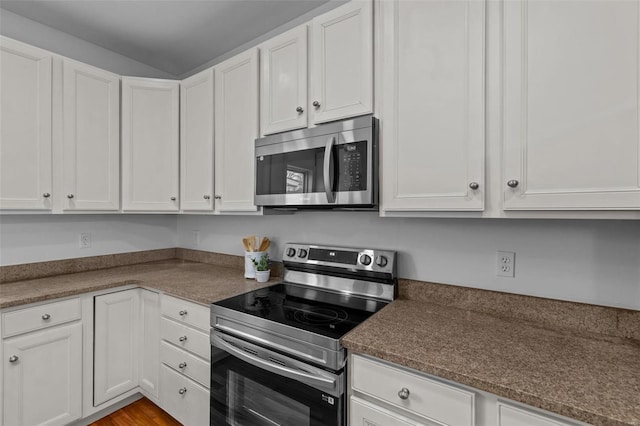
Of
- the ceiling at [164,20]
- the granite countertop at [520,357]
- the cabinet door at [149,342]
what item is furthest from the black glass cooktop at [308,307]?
the ceiling at [164,20]

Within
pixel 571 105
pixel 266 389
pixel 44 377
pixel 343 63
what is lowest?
pixel 44 377

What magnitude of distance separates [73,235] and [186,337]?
1299mm

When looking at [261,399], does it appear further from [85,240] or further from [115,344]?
[85,240]

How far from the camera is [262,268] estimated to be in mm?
2064

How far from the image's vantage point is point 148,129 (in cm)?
234

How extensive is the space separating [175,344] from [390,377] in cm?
136

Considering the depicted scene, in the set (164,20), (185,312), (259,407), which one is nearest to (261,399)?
(259,407)

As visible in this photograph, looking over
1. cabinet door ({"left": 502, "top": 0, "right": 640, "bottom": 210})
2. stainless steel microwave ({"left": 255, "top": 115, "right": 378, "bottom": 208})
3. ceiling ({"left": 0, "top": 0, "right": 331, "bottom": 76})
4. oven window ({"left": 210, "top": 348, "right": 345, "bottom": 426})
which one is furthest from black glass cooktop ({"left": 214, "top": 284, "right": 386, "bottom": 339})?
ceiling ({"left": 0, "top": 0, "right": 331, "bottom": 76})

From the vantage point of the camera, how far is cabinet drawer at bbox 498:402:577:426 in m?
0.83

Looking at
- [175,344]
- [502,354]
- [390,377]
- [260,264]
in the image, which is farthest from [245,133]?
[502,354]

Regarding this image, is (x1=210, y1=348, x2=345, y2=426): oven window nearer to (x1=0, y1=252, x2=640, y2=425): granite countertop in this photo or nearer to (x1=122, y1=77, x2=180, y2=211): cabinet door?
(x1=0, y1=252, x2=640, y2=425): granite countertop

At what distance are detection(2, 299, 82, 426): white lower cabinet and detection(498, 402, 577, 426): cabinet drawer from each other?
2.14 m

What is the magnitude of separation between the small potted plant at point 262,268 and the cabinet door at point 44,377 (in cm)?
105

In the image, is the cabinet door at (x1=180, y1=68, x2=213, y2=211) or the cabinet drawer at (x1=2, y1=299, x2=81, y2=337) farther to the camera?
the cabinet door at (x1=180, y1=68, x2=213, y2=211)
